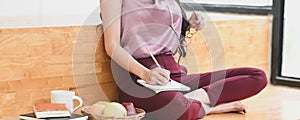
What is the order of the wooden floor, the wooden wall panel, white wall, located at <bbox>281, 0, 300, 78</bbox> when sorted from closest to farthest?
1. the wooden wall panel
2. the wooden floor
3. white wall, located at <bbox>281, 0, 300, 78</bbox>

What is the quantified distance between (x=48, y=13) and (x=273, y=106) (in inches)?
39.8

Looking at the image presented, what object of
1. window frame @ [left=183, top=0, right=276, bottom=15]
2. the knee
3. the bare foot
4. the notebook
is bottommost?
the bare foot

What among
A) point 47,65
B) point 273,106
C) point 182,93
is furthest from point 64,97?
point 273,106

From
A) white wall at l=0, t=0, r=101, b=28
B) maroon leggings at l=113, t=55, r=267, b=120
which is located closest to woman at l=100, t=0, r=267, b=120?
maroon leggings at l=113, t=55, r=267, b=120

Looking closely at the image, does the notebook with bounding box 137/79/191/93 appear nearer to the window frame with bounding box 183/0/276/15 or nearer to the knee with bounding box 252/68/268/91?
the knee with bounding box 252/68/268/91

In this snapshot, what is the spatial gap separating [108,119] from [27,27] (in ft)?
1.46

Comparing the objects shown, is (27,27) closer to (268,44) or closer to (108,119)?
(108,119)

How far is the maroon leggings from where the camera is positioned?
1.97m

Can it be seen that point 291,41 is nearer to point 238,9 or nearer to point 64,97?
point 238,9

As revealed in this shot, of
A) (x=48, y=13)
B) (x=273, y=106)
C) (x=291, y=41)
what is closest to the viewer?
(x=48, y=13)

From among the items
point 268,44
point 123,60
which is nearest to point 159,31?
point 123,60

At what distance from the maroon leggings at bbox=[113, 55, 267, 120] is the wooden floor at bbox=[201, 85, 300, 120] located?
8cm

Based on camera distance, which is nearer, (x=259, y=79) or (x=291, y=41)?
(x=259, y=79)

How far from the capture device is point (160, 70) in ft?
6.35
